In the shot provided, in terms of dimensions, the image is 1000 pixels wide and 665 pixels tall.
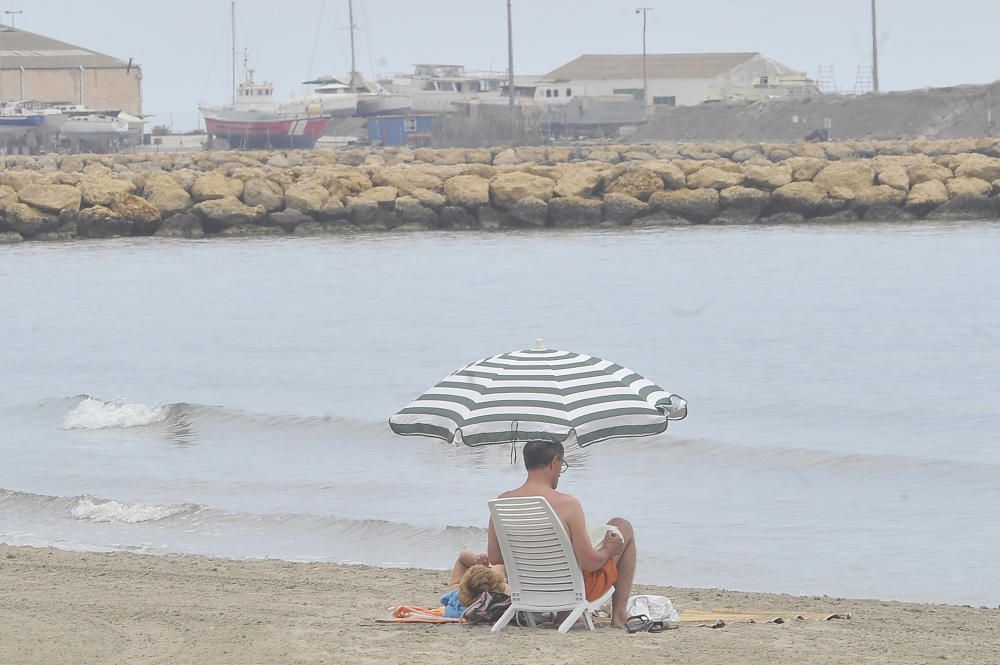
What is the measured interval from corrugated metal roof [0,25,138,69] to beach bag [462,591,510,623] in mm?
89383

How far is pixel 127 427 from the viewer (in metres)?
16.5

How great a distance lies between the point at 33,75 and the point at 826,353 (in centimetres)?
7823

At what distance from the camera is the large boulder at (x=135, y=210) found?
120 ft

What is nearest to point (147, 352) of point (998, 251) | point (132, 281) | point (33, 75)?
point (132, 281)

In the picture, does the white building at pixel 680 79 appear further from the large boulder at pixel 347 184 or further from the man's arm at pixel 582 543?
the man's arm at pixel 582 543

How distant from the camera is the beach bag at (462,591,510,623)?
286 inches

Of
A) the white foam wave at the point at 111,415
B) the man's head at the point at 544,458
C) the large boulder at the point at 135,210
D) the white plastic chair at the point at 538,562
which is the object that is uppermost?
the large boulder at the point at 135,210

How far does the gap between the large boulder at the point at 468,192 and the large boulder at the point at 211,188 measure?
204 inches

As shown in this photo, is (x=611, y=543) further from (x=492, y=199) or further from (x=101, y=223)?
(x=101, y=223)

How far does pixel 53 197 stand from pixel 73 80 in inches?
2302

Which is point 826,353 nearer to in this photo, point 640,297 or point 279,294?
point 640,297

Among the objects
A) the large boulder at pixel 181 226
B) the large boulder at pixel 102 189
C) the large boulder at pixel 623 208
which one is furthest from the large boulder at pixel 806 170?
the large boulder at pixel 102 189

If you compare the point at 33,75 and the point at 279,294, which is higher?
the point at 33,75

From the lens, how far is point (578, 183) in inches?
1483
